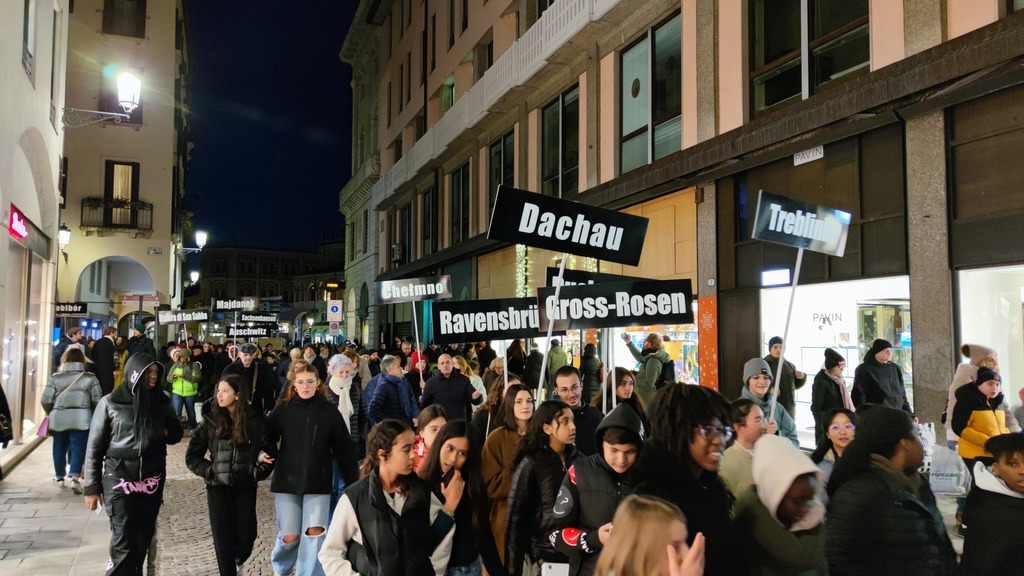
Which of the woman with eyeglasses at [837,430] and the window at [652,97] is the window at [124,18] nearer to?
the window at [652,97]

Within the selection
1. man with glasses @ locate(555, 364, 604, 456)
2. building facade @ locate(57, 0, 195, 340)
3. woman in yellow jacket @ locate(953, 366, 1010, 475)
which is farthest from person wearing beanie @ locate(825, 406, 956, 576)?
building facade @ locate(57, 0, 195, 340)

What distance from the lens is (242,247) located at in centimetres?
11512

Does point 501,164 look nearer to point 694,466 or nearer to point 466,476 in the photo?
point 466,476

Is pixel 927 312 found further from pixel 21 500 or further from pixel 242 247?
pixel 242 247

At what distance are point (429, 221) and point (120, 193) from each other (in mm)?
11748

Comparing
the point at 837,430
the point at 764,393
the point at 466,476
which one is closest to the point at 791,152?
the point at 764,393

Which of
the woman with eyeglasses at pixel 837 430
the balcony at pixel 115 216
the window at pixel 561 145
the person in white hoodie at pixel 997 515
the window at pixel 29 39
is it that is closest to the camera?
the person in white hoodie at pixel 997 515

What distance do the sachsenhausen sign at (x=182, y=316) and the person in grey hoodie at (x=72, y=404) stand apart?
39.7 feet

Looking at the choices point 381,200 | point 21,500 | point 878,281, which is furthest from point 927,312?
point 381,200

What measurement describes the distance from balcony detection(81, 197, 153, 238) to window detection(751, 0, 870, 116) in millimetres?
24111

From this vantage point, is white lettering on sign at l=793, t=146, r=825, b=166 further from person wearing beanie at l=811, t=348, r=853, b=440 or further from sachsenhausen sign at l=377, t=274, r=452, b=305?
sachsenhausen sign at l=377, t=274, r=452, b=305

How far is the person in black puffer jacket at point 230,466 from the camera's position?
6109mm

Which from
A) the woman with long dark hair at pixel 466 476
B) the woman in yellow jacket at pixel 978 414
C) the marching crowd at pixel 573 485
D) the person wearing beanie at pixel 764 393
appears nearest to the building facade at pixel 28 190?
the marching crowd at pixel 573 485

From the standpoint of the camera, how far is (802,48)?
12094 mm
